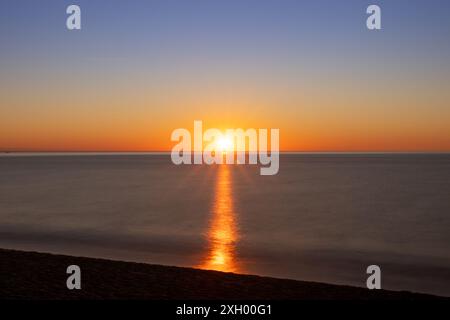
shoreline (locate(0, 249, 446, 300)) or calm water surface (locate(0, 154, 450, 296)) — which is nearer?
shoreline (locate(0, 249, 446, 300))

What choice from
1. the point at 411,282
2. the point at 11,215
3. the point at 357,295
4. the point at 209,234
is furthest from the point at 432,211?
the point at 11,215

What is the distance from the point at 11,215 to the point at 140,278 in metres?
23.9

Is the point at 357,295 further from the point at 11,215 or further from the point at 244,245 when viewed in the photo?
the point at 11,215

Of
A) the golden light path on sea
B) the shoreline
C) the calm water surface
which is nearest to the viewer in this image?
the shoreline

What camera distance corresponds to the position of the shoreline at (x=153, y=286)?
394 inches

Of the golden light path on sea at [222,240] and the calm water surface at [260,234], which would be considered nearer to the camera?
the golden light path on sea at [222,240]

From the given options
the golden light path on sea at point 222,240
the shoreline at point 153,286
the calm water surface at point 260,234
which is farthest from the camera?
the calm water surface at point 260,234

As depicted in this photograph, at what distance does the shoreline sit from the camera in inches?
394

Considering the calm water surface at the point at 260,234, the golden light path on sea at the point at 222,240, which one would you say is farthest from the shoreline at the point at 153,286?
the golden light path on sea at the point at 222,240

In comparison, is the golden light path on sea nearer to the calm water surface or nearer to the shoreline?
the calm water surface

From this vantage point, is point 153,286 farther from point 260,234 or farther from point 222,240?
point 260,234

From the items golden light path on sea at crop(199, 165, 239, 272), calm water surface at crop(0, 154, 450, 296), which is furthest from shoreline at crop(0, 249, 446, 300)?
golden light path on sea at crop(199, 165, 239, 272)

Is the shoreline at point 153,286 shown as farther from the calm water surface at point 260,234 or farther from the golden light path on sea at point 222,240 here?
the golden light path on sea at point 222,240

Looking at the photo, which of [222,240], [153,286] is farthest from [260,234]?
[153,286]
